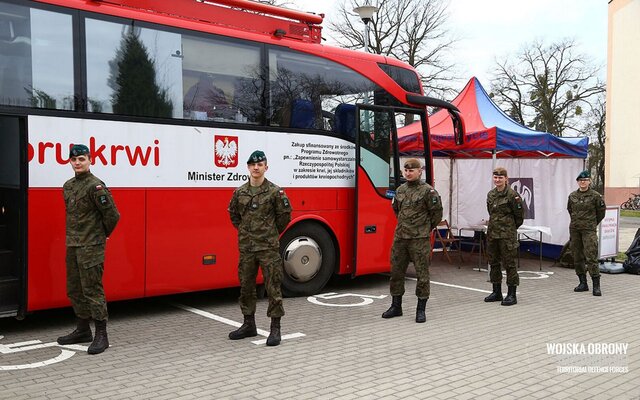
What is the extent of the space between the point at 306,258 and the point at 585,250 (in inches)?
172

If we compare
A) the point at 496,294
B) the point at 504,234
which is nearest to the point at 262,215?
the point at 504,234

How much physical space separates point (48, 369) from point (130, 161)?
247cm

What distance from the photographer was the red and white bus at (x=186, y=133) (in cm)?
617

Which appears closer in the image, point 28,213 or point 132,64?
point 28,213

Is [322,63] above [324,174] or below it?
above

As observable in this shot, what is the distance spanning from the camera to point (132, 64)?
6.83 meters

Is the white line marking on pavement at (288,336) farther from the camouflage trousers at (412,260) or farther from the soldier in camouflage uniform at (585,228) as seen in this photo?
the soldier in camouflage uniform at (585,228)

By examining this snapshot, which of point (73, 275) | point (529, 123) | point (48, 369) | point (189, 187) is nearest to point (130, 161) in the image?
point (189, 187)

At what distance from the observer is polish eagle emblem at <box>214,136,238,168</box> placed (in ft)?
24.6

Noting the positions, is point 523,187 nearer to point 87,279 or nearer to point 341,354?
point 341,354

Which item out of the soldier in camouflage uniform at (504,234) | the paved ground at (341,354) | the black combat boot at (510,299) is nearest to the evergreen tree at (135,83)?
the paved ground at (341,354)

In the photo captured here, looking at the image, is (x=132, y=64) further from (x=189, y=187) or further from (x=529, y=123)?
(x=529, y=123)

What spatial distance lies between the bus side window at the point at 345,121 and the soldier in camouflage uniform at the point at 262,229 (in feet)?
9.53

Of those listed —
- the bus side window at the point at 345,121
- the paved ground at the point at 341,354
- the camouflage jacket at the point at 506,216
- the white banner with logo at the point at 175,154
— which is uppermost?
the bus side window at the point at 345,121
